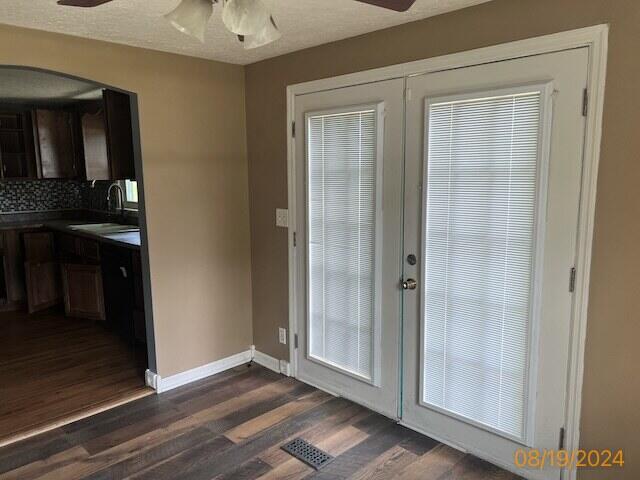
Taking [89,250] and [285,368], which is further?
[89,250]

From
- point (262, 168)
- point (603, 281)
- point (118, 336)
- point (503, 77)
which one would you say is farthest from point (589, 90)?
point (118, 336)

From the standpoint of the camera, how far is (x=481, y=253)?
2.38m

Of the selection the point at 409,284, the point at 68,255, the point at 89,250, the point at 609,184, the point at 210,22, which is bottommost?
the point at 68,255

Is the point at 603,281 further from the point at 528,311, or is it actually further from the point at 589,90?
the point at 589,90

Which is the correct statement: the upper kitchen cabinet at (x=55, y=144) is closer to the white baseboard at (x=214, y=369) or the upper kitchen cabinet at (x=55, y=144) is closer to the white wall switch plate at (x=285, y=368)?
the white baseboard at (x=214, y=369)

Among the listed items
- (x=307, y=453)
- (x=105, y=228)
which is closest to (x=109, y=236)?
(x=105, y=228)

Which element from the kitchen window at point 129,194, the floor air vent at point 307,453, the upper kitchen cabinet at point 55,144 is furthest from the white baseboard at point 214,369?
the upper kitchen cabinet at point 55,144

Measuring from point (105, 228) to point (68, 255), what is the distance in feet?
1.96

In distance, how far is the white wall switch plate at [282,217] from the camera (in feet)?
11.1

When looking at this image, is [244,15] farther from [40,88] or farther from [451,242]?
[40,88]

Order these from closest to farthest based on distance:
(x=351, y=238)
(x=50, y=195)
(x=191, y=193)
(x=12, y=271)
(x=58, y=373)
→ 1. (x=351, y=238)
2. (x=191, y=193)
3. (x=58, y=373)
4. (x=12, y=271)
5. (x=50, y=195)

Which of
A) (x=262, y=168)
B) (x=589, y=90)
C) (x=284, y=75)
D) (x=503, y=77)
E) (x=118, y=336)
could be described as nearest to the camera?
(x=589, y=90)

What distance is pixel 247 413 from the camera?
3057mm

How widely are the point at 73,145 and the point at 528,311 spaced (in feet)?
17.3
